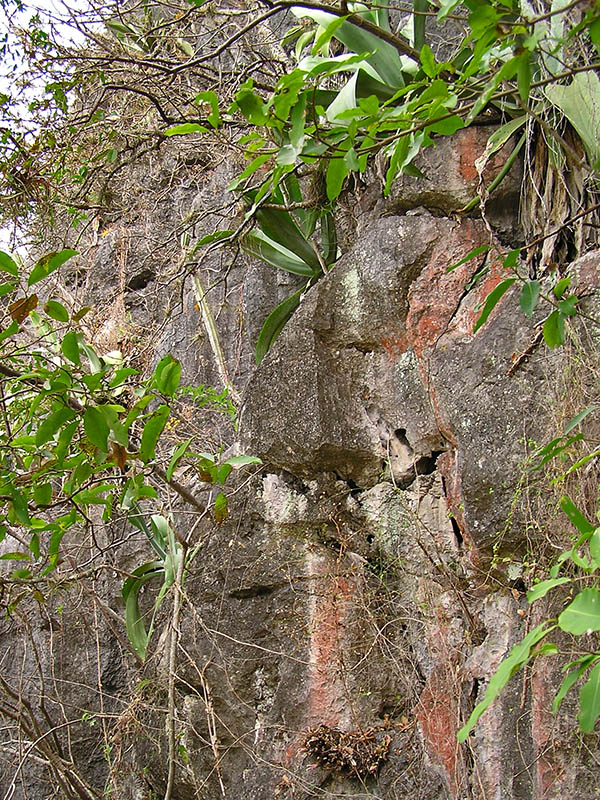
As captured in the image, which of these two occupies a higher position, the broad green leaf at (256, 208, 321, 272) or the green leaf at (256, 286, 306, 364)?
the broad green leaf at (256, 208, 321, 272)

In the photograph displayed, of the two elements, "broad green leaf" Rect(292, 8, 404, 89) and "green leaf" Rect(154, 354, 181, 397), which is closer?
"green leaf" Rect(154, 354, 181, 397)

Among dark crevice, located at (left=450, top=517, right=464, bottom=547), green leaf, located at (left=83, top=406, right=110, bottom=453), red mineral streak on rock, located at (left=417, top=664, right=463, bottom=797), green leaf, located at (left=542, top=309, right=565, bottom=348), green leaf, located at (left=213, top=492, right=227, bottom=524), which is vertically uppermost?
green leaf, located at (left=83, top=406, right=110, bottom=453)

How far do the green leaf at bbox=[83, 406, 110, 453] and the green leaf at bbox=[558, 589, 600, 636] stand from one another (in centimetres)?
137

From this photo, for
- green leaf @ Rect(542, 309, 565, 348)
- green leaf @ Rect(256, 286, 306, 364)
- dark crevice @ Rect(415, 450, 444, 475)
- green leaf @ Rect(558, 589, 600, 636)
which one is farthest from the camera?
green leaf @ Rect(256, 286, 306, 364)

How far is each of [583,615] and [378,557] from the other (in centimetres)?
204

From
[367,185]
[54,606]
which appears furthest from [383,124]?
[54,606]

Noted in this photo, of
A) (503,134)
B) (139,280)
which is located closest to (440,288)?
(503,134)

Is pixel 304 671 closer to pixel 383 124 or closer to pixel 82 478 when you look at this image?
pixel 82 478

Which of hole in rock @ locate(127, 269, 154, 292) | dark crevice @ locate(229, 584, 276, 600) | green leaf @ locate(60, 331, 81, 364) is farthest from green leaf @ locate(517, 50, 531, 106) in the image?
hole in rock @ locate(127, 269, 154, 292)

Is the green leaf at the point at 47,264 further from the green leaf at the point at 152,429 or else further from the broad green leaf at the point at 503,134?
the broad green leaf at the point at 503,134

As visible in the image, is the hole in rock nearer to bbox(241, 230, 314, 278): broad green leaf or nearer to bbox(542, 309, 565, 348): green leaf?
bbox(241, 230, 314, 278): broad green leaf

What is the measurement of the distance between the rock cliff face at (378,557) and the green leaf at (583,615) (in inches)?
53.2

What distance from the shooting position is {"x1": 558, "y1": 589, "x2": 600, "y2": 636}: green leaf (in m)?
1.15

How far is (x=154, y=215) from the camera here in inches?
217
